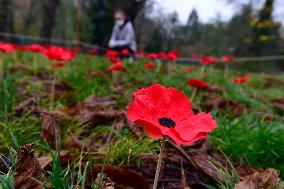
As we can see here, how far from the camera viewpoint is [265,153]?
85.6 inches

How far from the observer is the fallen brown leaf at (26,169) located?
4.26 feet

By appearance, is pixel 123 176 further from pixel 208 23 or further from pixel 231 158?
pixel 208 23

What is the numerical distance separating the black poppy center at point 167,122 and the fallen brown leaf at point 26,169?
0.43m

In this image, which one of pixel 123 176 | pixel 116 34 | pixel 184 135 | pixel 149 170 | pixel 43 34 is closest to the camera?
pixel 184 135

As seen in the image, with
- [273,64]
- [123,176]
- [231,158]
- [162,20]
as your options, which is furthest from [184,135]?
[162,20]

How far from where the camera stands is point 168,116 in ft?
4.21

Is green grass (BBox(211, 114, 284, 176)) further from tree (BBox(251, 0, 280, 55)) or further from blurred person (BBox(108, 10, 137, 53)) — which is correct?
tree (BBox(251, 0, 280, 55))

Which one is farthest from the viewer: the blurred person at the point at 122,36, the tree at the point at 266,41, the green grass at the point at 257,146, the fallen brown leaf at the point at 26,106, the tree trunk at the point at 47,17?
the tree at the point at 266,41

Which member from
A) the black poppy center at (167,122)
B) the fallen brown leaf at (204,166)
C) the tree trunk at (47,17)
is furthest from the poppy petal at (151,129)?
the tree trunk at (47,17)

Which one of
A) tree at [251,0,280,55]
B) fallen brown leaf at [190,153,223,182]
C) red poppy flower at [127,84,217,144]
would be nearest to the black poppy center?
red poppy flower at [127,84,217,144]

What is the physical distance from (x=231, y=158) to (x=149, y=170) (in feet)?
1.81

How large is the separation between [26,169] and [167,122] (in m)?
0.49

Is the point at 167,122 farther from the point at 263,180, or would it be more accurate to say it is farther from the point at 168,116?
the point at 263,180

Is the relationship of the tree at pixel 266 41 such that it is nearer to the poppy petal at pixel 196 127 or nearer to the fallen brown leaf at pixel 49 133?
the fallen brown leaf at pixel 49 133
